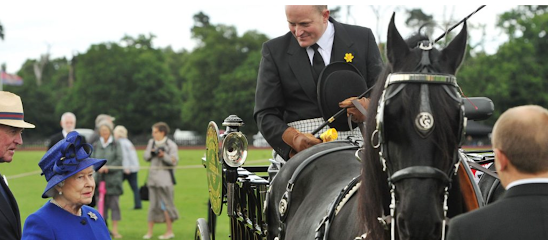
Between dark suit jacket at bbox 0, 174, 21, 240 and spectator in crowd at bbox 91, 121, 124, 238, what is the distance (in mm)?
8048

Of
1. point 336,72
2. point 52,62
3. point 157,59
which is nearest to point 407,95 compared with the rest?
point 336,72

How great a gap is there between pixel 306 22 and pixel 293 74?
1.36ft

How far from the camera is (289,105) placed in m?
5.36

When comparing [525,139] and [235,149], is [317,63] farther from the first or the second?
[525,139]

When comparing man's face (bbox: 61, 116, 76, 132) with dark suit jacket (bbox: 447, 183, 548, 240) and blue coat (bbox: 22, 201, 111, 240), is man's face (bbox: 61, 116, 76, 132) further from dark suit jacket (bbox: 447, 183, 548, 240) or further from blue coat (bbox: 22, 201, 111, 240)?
dark suit jacket (bbox: 447, 183, 548, 240)

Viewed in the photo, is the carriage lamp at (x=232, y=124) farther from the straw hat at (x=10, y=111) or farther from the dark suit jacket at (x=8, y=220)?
the dark suit jacket at (x=8, y=220)

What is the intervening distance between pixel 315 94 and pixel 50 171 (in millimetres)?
1977

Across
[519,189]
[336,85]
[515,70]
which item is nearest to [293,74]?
[336,85]

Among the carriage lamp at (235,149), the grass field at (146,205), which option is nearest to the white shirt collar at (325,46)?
the carriage lamp at (235,149)

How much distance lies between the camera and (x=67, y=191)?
3938 mm

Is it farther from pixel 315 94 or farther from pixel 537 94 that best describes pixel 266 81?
pixel 537 94

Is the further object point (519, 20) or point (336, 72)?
point (519, 20)

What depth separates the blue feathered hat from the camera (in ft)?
12.8

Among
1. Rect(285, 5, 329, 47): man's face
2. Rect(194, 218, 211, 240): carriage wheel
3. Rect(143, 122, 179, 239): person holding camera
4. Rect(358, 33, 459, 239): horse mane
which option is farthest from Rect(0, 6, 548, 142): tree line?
Rect(358, 33, 459, 239): horse mane
